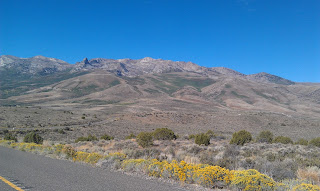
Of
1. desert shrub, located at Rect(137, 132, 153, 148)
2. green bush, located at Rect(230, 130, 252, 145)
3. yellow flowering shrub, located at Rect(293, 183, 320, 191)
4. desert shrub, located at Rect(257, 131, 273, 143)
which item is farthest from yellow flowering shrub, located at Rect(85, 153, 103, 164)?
desert shrub, located at Rect(257, 131, 273, 143)

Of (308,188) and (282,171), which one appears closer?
(308,188)

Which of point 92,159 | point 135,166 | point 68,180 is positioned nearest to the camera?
point 68,180

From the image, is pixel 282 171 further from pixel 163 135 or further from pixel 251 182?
pixel 163 135

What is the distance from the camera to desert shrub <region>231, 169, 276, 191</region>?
6.31m

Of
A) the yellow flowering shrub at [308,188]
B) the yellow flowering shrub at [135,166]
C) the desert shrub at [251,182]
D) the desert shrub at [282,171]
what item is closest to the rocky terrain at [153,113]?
the yellow flowering shrub at [135,166]

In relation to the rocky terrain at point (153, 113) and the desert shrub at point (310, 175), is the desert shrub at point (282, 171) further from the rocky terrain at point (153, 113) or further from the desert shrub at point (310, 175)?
the rocky terrain at point (153, 113)

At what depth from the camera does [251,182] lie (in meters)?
6.42

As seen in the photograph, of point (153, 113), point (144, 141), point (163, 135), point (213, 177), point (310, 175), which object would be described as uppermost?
point (153, 113)

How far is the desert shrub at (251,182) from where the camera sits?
20.7ft

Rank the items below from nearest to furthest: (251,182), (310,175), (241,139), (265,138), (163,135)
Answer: (251,182), (310,175), (241,139), (265,138), (163,135)

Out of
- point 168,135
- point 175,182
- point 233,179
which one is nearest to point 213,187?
point 233,179

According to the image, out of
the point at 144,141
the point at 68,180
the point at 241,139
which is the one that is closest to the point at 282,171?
the point at 68,180

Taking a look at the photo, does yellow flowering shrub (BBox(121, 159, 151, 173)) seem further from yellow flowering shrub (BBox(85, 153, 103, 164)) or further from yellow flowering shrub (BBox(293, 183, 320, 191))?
yellow flowering shrub (BBox(293, 183, 320, 191))

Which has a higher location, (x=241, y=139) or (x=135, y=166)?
(x=241, y=139)
